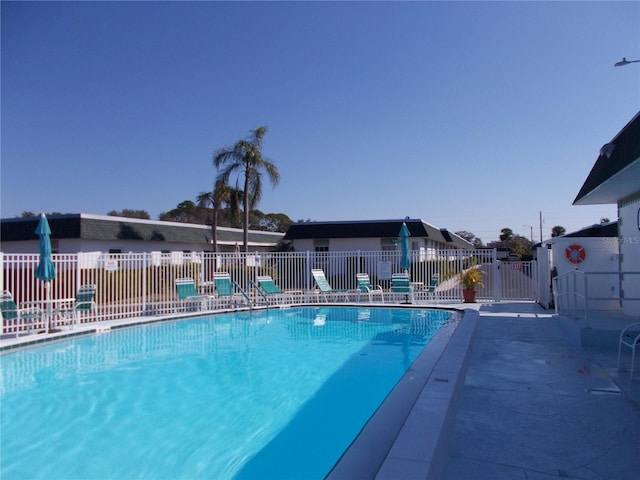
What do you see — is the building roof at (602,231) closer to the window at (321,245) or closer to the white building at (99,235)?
the window at (321,245)

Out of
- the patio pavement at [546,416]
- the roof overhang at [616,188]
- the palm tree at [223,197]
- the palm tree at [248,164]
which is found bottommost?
the patio pavement at [546,416]

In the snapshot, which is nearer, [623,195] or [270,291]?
[623,195]

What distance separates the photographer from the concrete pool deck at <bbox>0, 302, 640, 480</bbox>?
2945mm

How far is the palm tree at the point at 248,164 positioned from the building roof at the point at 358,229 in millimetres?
4310

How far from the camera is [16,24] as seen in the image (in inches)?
333

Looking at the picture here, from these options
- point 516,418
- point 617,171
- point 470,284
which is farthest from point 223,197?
point 516,418

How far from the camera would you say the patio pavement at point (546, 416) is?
3.02 meters

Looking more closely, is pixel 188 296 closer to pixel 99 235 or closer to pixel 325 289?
pixel 325 289

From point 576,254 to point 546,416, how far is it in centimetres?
852

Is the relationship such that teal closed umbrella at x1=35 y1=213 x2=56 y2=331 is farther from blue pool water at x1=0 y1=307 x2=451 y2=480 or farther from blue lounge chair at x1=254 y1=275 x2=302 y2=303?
blue lounge chair at x1=254 y1=275 x2=302 y2=303

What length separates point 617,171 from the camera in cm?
762

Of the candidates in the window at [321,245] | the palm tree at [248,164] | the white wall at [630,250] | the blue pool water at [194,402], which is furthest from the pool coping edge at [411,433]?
the window at [321,245]

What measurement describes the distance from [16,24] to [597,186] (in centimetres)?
1172

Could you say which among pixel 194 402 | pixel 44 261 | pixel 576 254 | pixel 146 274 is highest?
pixel 44 261
